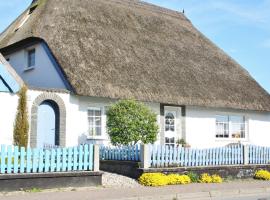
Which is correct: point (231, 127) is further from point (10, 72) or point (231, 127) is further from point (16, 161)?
point (16, 161)

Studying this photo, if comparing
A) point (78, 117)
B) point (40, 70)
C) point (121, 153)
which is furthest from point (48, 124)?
point (121, 153)

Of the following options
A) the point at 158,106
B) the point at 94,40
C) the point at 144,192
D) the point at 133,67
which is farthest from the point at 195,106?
the point at 144,192

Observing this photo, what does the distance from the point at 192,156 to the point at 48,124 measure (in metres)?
6.42

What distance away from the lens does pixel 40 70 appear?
21.2 meters

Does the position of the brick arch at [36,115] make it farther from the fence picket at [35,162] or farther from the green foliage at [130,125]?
the fence picket at [35,162]

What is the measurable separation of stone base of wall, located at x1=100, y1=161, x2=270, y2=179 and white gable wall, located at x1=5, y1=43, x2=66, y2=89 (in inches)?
191

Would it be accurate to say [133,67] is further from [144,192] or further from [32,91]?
[144,192]

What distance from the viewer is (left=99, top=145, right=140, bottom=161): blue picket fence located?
15.6m

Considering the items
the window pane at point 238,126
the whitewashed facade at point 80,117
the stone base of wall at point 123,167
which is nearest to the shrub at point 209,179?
the stone base of wall at point 123,167

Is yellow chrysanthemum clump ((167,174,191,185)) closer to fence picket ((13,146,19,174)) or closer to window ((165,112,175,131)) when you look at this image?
fence picket ((13,146,19,174))

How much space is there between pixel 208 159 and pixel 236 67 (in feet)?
42.6

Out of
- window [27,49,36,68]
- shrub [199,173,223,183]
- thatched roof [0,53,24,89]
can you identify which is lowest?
shrub [199,173,223,183]

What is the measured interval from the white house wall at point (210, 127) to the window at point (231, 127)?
0.98 feet

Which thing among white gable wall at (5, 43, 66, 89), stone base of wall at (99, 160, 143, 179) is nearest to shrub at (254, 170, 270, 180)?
stone base of wall at (99, 160, 143, 179)
